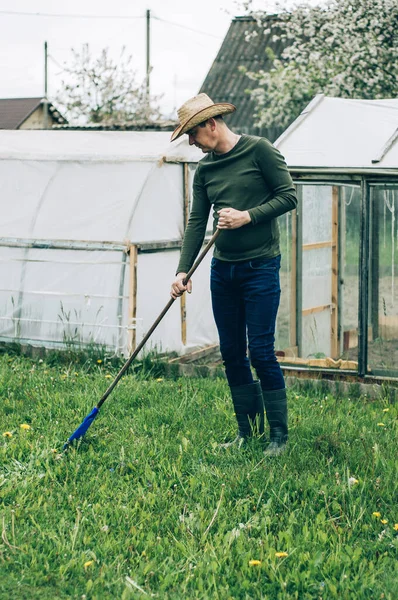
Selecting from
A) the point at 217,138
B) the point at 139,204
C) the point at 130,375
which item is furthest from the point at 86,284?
the point at 217,138

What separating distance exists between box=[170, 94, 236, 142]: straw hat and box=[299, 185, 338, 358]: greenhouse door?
3076mm

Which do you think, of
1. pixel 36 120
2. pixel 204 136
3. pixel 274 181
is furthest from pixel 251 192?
pixel 36 120

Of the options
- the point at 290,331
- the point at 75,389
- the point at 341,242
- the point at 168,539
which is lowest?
the point at 168,539

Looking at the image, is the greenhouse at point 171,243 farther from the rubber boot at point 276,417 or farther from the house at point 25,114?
the house at point 25,114

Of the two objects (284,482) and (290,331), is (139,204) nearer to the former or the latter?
(290,331)

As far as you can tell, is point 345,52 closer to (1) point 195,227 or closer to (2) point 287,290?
(2) point 287,290

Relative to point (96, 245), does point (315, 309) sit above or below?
below

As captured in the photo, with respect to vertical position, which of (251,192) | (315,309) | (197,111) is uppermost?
(197,111)

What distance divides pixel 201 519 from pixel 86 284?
4677 millimetres

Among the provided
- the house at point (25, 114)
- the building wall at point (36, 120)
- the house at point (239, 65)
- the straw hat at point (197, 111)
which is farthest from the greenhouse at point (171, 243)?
the building wall at point (36, 120)

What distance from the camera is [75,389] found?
269 inches

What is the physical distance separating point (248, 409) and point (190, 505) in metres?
1.05

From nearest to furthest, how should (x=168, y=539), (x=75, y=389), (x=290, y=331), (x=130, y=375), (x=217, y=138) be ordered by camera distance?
(x=168, y=539) < (x=217, y=138) < (x=75, y=389) < (x=130, y=375) < (x=290, y=331)

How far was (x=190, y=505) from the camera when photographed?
4.49 metres
